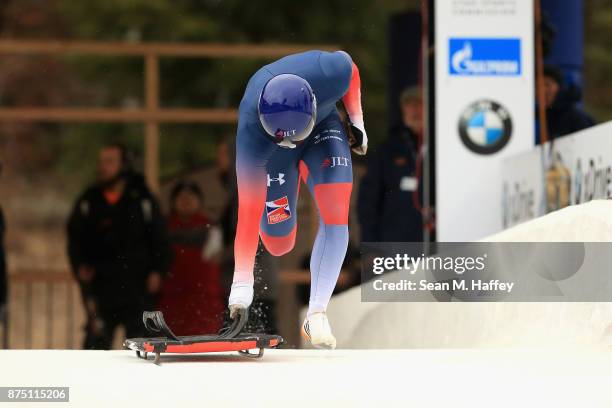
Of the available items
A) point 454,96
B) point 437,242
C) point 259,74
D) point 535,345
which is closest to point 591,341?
point 535,345

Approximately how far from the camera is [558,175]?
7871mm

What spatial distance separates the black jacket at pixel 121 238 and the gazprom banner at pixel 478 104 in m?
2.19

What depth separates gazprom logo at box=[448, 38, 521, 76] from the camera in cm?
888

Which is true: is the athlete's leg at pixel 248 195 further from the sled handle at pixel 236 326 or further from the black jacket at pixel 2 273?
the black jacket at pixel 2 273

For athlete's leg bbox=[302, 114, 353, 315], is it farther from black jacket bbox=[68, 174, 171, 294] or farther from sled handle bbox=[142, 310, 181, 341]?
black jacket bbox=[68, 174, 171, 294]

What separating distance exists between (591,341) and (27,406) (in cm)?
295

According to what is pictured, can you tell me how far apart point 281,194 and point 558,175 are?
2836mm

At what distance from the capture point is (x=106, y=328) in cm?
830

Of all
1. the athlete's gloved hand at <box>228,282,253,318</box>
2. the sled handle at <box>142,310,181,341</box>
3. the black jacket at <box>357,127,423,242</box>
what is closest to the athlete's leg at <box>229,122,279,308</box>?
the athlete's gloved hand at <box>228,282,253,318</box>

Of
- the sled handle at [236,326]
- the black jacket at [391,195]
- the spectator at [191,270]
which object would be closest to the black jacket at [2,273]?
the spectator at [191,270]

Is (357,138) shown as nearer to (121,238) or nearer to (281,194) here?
(281,194)

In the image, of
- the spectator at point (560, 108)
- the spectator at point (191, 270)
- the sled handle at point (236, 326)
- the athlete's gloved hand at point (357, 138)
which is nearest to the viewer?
the sled handle at point (236, 326)

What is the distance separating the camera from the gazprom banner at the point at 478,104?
8.90 metres

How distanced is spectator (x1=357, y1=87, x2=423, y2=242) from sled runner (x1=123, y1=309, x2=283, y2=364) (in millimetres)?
3346
